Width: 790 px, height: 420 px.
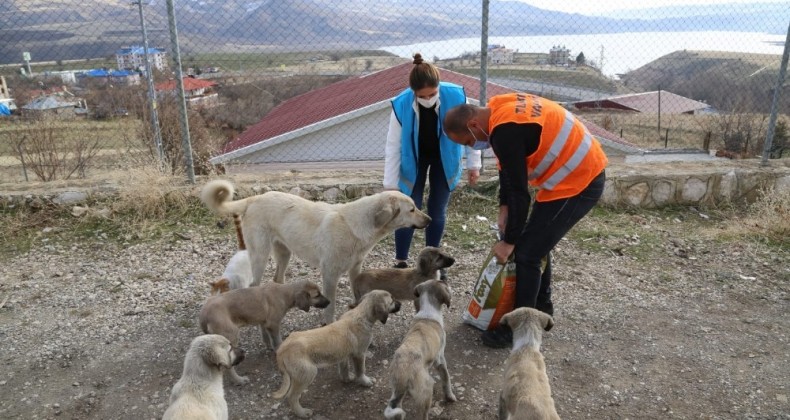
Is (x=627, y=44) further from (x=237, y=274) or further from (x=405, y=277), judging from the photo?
(x=237, y=274)

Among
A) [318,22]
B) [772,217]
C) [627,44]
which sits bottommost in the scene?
[772,217]

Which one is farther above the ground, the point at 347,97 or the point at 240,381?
the point at 347,97

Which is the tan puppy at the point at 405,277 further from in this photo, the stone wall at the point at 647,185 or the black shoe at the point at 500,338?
the stone wall at the point at 647,185

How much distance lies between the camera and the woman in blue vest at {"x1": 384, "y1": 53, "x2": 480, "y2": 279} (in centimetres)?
445

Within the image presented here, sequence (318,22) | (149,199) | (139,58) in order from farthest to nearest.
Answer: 1. (139,58)
2. (318,22)
3. (149,199)

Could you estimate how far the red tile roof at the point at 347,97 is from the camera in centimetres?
1477

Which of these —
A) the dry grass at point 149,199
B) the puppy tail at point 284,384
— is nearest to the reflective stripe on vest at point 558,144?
the puppy tail at point 284,384

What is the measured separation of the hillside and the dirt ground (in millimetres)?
3865

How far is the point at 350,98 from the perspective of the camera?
1600 centimetres

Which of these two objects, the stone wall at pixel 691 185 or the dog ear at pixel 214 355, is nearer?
the dog ear at pixel 214 355

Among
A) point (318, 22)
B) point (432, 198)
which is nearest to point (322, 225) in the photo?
point (432, 198)

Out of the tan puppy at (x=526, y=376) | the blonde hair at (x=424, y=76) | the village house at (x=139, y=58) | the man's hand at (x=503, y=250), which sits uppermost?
the village house at (x=139, y=58)

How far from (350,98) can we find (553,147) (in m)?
13.0

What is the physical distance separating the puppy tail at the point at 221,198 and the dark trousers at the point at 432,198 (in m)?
1.50
